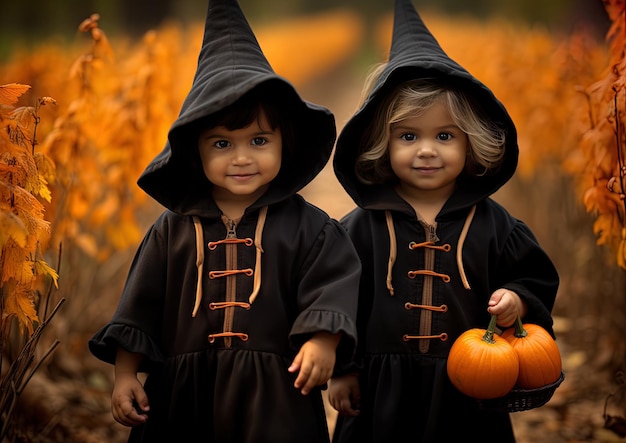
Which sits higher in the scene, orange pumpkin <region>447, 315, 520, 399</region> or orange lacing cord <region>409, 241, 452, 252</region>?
orange lacing cord <region>409, 241, 452, 252</region>

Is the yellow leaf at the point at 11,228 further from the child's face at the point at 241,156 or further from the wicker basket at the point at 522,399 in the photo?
the wicker basket at the point at 522,399

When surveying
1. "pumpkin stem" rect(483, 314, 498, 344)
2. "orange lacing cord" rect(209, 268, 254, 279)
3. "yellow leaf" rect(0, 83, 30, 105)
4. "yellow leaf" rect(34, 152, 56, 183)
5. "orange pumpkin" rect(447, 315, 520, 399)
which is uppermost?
"yellow leaf" rect(0, 83, 30, 105)

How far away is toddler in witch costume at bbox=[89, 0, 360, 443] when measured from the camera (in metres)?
2.29

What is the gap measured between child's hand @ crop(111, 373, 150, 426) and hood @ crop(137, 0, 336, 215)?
0.62m

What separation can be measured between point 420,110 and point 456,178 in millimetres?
364

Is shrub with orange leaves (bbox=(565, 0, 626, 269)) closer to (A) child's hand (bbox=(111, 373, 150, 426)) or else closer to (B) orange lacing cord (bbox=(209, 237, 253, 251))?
(B) orange lacing cord (bbox=(209, 237, 253, 251))

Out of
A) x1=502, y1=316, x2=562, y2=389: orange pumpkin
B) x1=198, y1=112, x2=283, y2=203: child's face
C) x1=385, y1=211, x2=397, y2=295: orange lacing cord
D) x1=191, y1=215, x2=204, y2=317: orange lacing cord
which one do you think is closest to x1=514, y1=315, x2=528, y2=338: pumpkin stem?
x1=502, y1=316, x2=562, y2=389: orange pumpkin

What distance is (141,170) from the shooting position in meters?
3.81

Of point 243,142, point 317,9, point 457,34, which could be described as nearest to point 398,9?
point 243,142

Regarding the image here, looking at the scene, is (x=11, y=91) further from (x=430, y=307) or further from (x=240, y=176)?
(x=430, y=307)

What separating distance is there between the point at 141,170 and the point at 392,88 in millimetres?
1763

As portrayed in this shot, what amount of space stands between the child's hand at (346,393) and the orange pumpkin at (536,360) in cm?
59

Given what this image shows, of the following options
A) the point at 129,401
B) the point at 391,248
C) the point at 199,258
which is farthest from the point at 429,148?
the point at 129,401

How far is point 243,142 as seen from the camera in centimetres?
233
